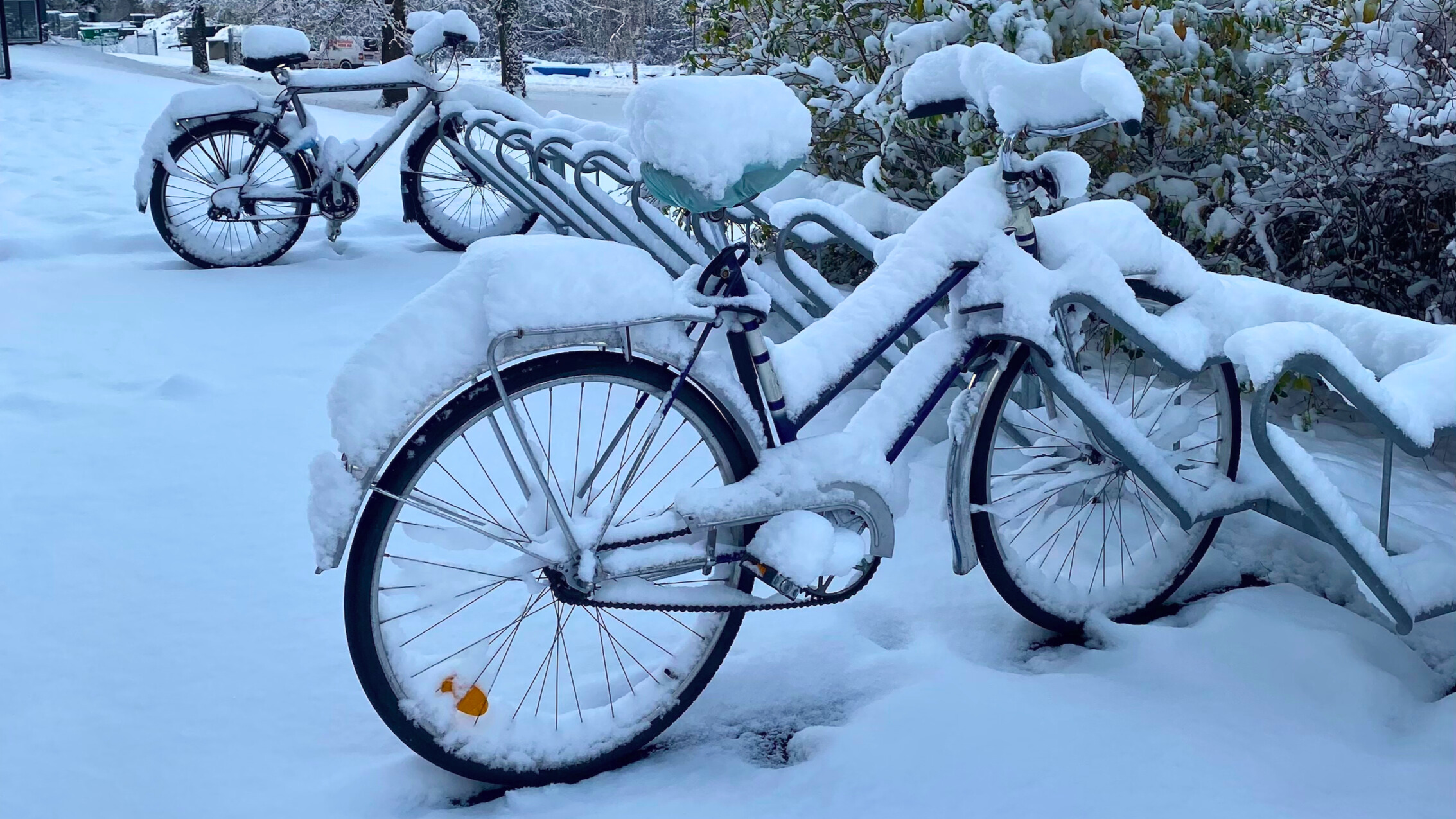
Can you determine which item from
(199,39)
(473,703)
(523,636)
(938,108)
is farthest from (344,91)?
(199,39)

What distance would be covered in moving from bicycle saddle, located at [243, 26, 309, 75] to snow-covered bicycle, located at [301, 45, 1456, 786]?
4044 millimetres

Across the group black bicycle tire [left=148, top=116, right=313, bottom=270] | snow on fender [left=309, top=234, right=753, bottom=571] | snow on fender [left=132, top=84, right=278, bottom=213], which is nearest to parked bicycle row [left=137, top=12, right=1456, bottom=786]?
snow on fender [left=309, top=234, right=753, bottom=571]

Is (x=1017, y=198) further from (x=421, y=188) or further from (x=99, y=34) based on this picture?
(x=99, y=34)

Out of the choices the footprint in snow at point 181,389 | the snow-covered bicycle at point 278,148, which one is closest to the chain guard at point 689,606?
the footprint in snow at point 181,389

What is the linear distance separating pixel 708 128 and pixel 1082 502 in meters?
1.51

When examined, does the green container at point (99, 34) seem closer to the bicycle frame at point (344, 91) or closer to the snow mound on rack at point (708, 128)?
the bicycle frame at point (344, 91)

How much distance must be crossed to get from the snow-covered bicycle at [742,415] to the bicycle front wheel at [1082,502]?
0.4 inches

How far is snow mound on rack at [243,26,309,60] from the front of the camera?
5.84 m

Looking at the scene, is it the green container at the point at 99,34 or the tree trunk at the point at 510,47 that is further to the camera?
the green container at the point at 99,34

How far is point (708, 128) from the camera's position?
1974mm

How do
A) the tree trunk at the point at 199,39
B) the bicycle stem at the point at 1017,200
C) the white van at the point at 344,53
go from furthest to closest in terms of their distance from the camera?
the tree trunk at the point at 199,39 → the white van at the point at 344,53 → the bicycle stem at the point at 1017,200

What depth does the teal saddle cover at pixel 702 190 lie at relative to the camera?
2.00 m

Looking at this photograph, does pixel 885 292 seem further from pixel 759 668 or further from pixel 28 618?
pixel 28 618

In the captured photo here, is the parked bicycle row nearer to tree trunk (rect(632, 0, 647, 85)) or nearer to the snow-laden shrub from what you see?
the snow-laden shrub
